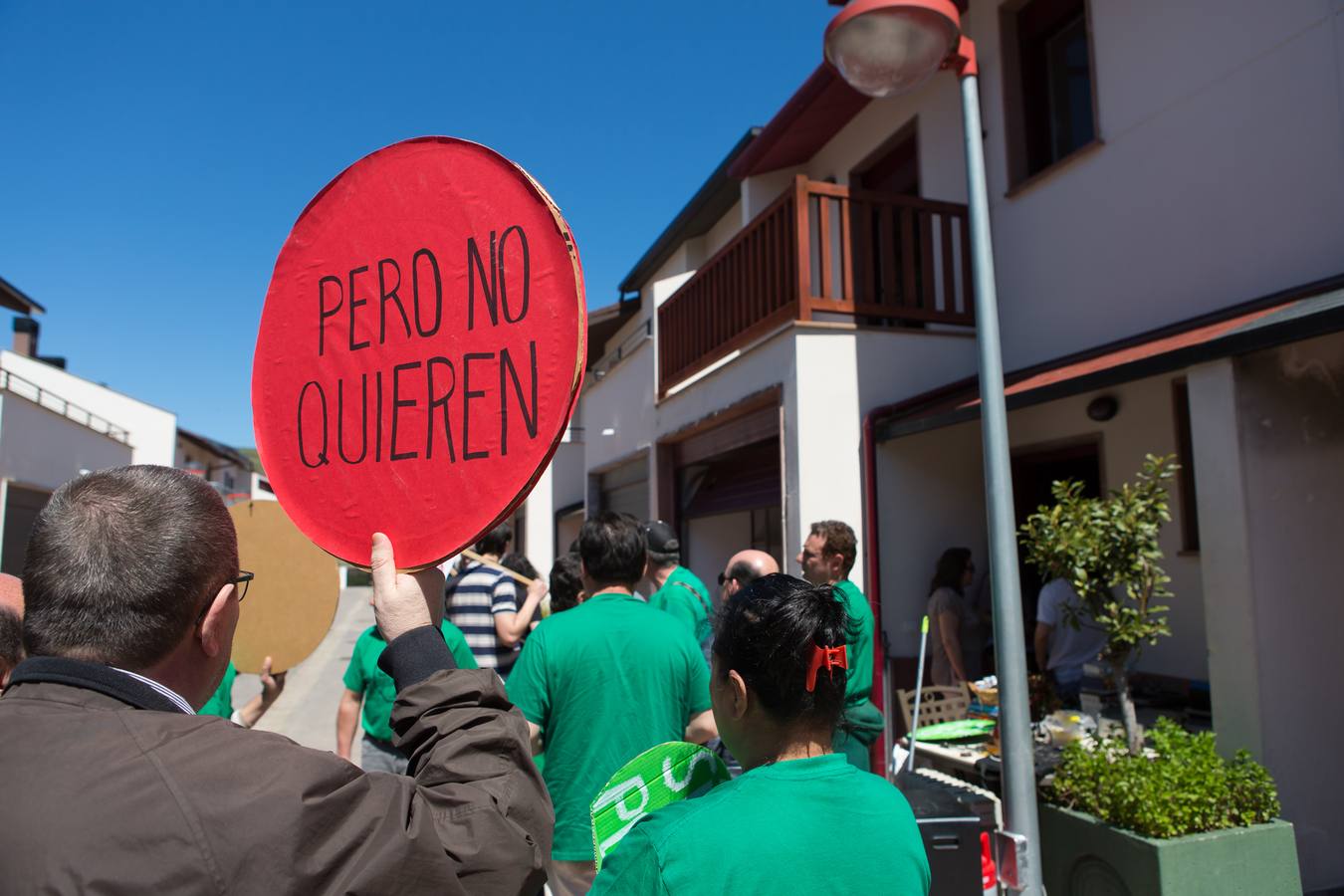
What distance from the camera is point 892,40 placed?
13.1 feet

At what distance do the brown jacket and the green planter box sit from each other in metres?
3.46

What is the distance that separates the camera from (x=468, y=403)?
4.45 ft

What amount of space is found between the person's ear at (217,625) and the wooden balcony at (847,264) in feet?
19.3

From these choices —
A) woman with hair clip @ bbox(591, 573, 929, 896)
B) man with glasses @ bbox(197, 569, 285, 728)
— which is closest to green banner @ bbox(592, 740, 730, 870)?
woman with hair clip @ bbox(591, 573, 929, 896)

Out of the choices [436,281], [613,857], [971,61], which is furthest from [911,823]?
[971,61]

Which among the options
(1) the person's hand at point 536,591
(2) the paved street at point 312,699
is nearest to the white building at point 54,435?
(2) the paved street at point 312,699

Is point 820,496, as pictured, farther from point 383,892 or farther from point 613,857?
point 383,892

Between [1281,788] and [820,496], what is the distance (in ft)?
11.2

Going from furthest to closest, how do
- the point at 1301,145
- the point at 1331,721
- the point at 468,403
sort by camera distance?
the point at 1301,145, the point at 1331,721, the point at 468,403

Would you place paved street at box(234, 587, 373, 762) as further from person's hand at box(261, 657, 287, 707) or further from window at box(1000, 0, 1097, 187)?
window at box(1000, 0, 1097, 187)

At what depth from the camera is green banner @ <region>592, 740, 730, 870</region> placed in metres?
1.58

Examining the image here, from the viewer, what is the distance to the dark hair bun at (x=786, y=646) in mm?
1635

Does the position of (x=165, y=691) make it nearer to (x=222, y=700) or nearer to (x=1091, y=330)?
(x=222, y=700)

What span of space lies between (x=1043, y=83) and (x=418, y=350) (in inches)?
298
